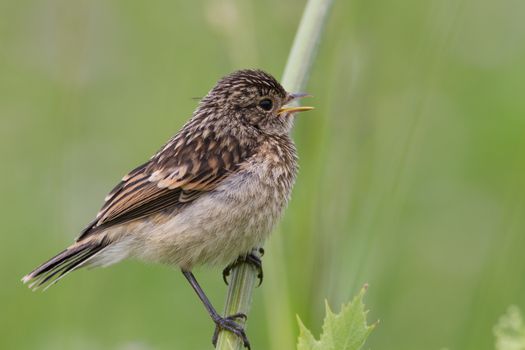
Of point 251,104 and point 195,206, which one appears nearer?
point 195,206

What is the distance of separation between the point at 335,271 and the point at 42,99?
436 cm

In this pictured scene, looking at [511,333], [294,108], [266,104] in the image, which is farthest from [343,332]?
[266,104]

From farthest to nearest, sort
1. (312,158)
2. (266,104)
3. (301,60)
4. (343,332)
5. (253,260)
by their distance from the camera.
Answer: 1. (266,104)
2. (253,260)
3. (312,158)
4. (301,60)
5. (343,332)

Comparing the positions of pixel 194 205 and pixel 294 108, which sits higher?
pixel 294 108

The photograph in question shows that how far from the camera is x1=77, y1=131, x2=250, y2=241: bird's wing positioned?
4.42 meters

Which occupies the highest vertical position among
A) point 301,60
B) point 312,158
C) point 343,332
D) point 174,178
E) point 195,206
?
point 301,60

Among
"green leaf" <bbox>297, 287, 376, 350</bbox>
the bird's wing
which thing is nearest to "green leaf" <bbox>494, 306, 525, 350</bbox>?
"green leaf" <bbox>297, 287, 376, 350</bbox>

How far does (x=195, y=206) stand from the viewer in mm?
4473

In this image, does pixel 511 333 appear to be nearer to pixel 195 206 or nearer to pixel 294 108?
pixel 195 206

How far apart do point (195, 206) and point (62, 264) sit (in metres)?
0.71

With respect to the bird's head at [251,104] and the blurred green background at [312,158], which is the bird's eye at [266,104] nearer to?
the bird's head at [251,104]

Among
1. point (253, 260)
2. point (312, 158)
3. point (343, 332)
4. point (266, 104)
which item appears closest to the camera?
point (343, 332)

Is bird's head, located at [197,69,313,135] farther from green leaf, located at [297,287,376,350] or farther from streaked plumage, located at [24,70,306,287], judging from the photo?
green leaf, located at [297,287,376,350]

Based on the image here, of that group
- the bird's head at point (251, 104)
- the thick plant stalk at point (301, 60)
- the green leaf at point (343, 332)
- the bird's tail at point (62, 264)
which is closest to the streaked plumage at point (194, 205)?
the bird's tail at point (62, 264)
